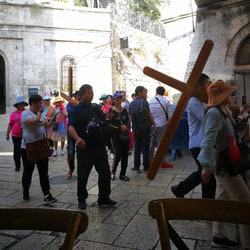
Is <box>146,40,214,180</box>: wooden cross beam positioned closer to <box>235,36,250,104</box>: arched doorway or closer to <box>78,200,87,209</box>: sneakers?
<box>78,200,87,209</box>: sneakers

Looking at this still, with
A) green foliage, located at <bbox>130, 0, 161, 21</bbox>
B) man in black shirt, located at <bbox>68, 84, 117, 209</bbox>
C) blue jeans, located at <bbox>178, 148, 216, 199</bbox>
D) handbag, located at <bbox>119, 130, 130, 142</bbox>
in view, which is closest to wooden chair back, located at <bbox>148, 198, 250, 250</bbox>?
blue jeans, located at <bbox>178, 148, 216, 199</bbox>

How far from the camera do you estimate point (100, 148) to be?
4555 mm

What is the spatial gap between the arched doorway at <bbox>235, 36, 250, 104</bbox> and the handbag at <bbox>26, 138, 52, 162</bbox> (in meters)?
5.94

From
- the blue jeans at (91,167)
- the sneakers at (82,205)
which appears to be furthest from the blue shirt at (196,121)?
the sneakers at (82,205)

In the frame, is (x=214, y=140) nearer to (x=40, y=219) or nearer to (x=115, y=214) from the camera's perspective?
(x=40, y=219)

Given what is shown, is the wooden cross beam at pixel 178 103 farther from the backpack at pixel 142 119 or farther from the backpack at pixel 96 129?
the backpack at pixel 142 119

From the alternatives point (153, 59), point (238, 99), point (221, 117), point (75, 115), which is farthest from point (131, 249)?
point (153, 59)

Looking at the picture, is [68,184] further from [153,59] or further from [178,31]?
[153,59]

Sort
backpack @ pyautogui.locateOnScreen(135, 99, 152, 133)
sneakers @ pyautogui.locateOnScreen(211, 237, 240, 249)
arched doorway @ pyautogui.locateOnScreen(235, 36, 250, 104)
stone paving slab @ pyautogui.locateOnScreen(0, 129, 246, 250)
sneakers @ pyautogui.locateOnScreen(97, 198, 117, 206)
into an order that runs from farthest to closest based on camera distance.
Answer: arched doorway @ pyautogui.locateOnScreen(235, 36, 250, 104), backpack @ pyautogui.locateOnScreen(135, 99, 152, 133), sneakers @ pyautogui.locateOnScreen(97, 198, 117, 206), stone paving slab @ pyautogui.locateOnScreen(0, 129, 246, 250), sneakers @ pyautogui.locateOnScreen(211, 237, 240, 249)

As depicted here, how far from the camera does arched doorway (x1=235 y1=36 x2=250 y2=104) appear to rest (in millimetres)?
8664

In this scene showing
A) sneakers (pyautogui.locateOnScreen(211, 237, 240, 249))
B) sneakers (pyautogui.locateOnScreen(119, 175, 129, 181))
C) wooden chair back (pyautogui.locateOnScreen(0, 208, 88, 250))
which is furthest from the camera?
sneakers (pyautogui.locateOnScreen(119, 175, 129, 181))

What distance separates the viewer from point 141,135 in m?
6.65

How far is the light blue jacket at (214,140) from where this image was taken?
2.98m

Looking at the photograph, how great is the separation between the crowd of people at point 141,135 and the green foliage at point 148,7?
70.7ft
